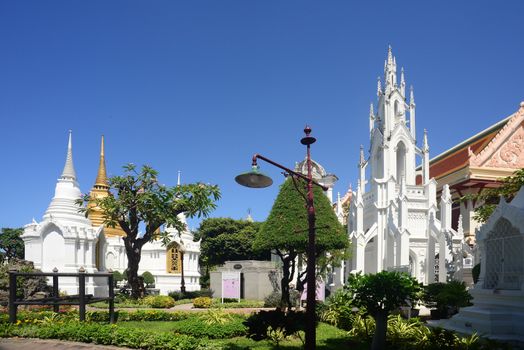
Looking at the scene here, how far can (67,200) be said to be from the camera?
28781mm

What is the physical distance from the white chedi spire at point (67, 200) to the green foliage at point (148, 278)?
6.86 meters

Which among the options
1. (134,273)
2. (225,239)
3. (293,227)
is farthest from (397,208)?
(225,239)

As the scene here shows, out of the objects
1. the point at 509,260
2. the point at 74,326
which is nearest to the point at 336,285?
the point at 509,260

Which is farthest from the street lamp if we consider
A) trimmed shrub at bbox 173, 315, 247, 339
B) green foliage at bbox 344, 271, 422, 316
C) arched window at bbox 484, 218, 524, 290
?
arched window at bbox 484, 218, 524, 290

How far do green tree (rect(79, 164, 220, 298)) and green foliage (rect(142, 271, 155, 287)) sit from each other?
942 centimetres

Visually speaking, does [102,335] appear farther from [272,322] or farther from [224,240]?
[224,240]

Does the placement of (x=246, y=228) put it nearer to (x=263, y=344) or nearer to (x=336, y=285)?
(x=336, y=285)

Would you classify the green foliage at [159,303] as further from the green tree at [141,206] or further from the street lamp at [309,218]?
the street lamp at [309,218]

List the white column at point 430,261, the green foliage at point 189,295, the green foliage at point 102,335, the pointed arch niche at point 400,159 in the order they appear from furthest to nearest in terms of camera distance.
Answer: the pointed arch niche at point 400,159
the green foliage at point 189,295
the white column at point 430,261
the green foliage at point 102,335

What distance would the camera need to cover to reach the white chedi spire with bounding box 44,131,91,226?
27.9 meters

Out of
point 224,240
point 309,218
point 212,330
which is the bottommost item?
point 224,240

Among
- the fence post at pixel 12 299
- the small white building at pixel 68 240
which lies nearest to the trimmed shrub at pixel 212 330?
the fence post at pixel 12 299

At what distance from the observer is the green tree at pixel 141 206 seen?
961 inches

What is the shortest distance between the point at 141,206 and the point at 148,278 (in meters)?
12.1
